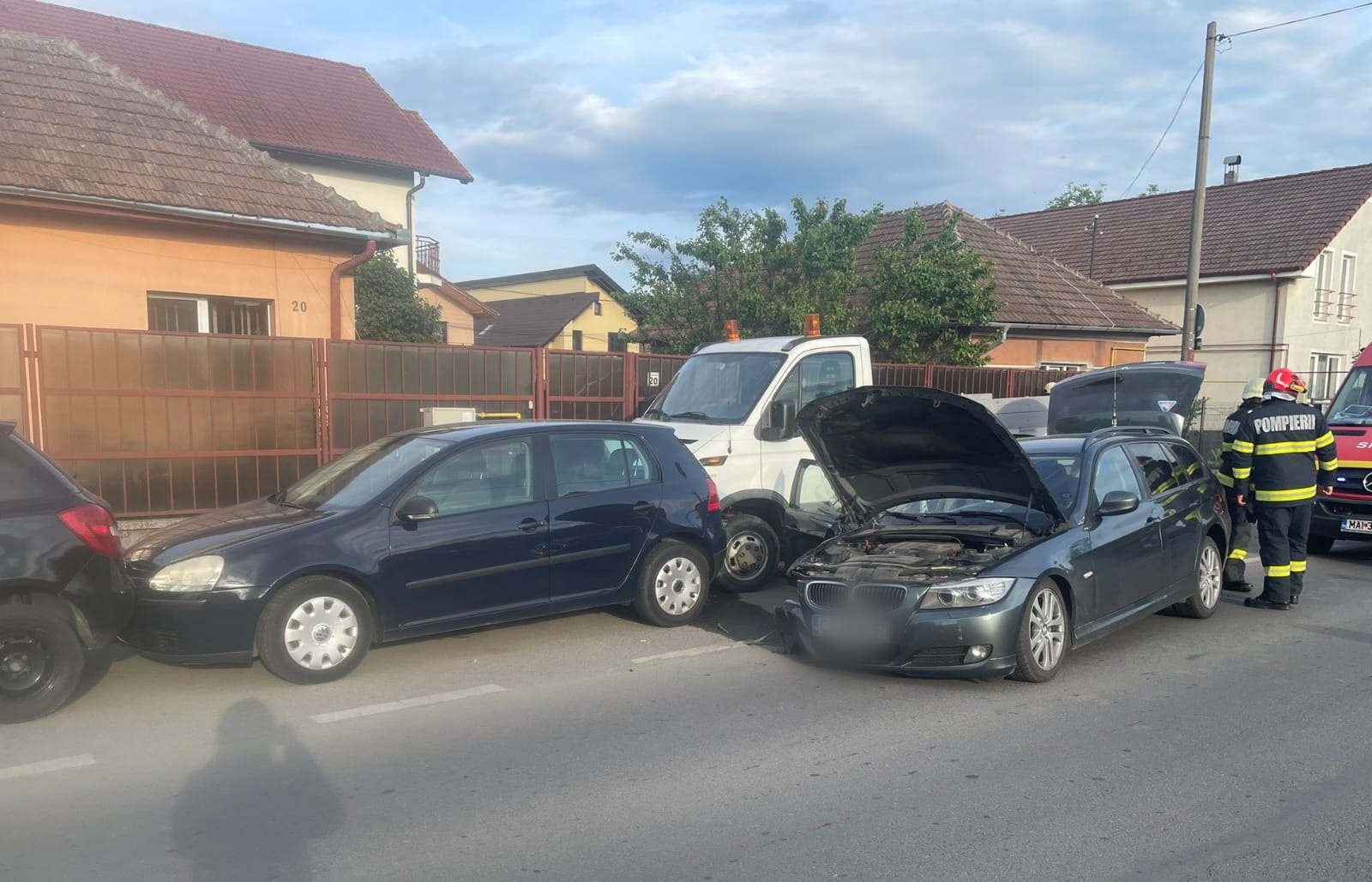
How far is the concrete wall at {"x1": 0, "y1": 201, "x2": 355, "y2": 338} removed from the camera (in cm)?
1122

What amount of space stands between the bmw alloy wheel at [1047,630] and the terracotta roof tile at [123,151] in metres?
9.88

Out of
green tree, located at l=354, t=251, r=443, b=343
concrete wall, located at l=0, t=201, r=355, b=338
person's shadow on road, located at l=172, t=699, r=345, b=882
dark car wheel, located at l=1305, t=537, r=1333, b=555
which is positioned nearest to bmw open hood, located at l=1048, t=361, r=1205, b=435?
dark car wheel, located at l=1305, t=537, r=1333, b=555

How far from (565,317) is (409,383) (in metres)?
32.0

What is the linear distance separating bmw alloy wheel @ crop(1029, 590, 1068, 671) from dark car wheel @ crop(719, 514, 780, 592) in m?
3.31

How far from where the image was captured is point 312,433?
433 inches

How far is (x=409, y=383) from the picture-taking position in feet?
38.0

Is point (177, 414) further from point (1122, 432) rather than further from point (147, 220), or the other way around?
point (1122, 432)

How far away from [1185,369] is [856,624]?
804cm

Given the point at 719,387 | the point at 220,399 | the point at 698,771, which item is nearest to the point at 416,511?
the point at 698,771

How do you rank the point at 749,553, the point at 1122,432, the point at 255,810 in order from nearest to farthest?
the point at 255,810, the point at 1122,432, the point at 749,553

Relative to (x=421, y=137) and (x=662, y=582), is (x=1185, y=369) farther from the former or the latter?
(x=421, y=137)

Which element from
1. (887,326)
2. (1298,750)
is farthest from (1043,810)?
(887,326)

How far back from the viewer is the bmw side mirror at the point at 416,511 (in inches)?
258

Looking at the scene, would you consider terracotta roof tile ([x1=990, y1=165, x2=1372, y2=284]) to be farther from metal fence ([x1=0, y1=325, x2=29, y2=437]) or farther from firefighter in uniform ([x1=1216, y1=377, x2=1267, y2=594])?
metal fence ([x1=0, y1=325, x2=29, y2=437])
